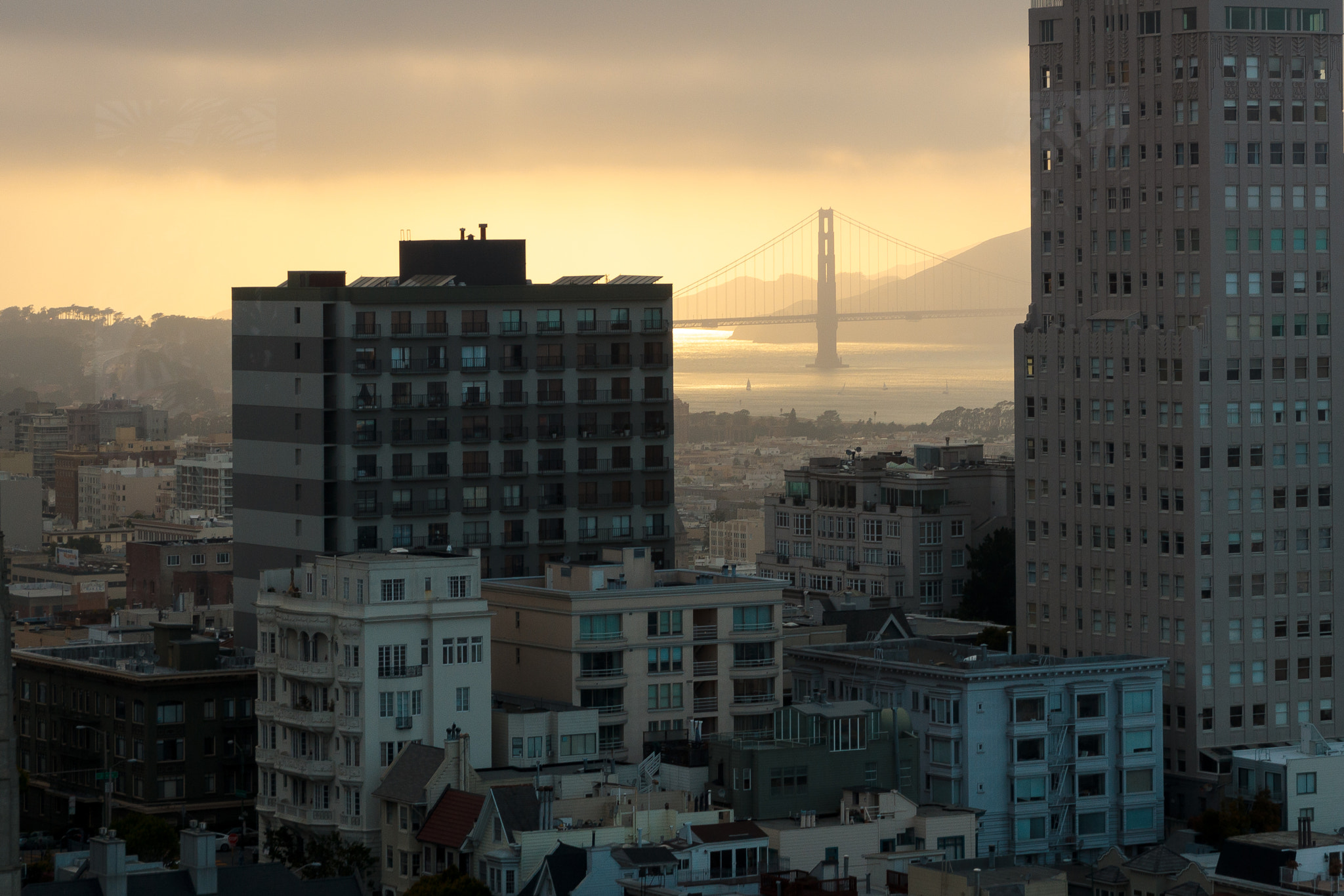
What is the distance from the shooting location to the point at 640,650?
8319cm

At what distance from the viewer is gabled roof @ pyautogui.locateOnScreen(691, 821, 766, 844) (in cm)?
7056

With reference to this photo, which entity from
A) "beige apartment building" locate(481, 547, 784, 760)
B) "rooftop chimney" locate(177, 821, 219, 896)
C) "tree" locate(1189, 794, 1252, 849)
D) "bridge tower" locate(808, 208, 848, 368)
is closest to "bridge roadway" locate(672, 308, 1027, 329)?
"bridge tower" locate(808, 208, 848, 368)

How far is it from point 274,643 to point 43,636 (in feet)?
152

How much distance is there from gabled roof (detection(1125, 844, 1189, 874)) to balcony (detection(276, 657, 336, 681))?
26.5 meters

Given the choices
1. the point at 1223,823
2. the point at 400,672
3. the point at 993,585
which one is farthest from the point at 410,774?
the point at 993,585

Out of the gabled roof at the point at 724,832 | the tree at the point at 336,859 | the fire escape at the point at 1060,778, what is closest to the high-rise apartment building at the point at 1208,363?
the fire escape at the point at 1060,778

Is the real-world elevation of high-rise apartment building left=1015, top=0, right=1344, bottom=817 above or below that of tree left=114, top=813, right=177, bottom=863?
above

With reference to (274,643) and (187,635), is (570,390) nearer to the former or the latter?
(187,635)

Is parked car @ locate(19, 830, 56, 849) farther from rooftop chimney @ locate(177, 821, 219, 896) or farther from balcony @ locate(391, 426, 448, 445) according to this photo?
rooftop chimney @ locate(177, 821, 219, 896)

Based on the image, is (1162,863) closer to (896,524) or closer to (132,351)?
(896,524)

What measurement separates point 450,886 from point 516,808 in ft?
11.2

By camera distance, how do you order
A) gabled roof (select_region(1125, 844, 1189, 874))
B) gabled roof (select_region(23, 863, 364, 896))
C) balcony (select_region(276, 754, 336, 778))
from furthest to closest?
balcony (select_region(276, 754, 336, 778))
gabled roof (select_region(1125, 844, 1189, 874))
gabled roof (select_region(23, 863, 364, 896))

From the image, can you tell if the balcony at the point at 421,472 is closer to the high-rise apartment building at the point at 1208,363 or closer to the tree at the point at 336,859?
the high-rise apartment building at the point at 1208,363

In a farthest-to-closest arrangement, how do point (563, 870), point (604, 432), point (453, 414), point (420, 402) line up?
1. point (604, 432)
2. point (453, 414)
3. point (420, 402)
4. point (563, 870)
